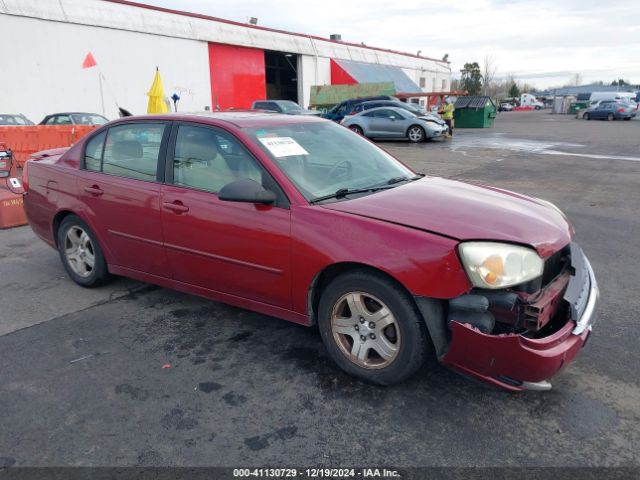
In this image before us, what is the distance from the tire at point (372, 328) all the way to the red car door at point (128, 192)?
1.53m

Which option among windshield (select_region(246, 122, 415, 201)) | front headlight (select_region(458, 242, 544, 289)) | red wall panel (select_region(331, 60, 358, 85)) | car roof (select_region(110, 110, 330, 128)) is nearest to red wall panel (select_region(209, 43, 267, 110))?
red wall panel (select_region(331, 60, 358, 85))

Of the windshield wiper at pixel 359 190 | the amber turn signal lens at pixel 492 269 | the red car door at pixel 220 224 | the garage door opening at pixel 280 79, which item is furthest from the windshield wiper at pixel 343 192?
the garage door opening at pixel 280 79

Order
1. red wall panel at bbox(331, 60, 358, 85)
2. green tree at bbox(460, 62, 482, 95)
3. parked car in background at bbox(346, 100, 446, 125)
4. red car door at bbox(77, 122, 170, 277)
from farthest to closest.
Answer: green tree at bbox(460, 62, 482, 95)
red wall panel at bbox(331, 60, 358, 85)
parked car in background at bbox(346, 100, 446, 125)
red car door at bbox(77, 122, 170, 277)

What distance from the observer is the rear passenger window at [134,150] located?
3.88 m

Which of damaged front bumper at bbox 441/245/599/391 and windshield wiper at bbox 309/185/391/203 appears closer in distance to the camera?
damaged front bumper at bbox 441/245/599/391

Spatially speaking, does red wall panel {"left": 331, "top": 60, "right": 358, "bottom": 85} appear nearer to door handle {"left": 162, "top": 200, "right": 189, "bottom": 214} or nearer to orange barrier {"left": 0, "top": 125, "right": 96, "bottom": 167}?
orange barrier {"left": 0, "top": 125, "right": 96, "bottom": 167}

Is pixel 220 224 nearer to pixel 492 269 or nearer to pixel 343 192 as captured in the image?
pixel 343 192

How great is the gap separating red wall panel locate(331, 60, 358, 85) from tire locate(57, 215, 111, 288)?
3482 cm

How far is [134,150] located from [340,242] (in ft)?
7.10

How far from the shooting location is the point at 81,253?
4594 mm

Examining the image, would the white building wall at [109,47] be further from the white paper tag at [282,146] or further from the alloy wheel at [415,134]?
the white paper tag at [282,146]

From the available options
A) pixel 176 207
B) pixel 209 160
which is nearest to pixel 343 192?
pixel 209 160

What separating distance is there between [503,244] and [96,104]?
24.5m

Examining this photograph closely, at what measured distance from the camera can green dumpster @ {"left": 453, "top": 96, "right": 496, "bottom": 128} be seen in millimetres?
30547
